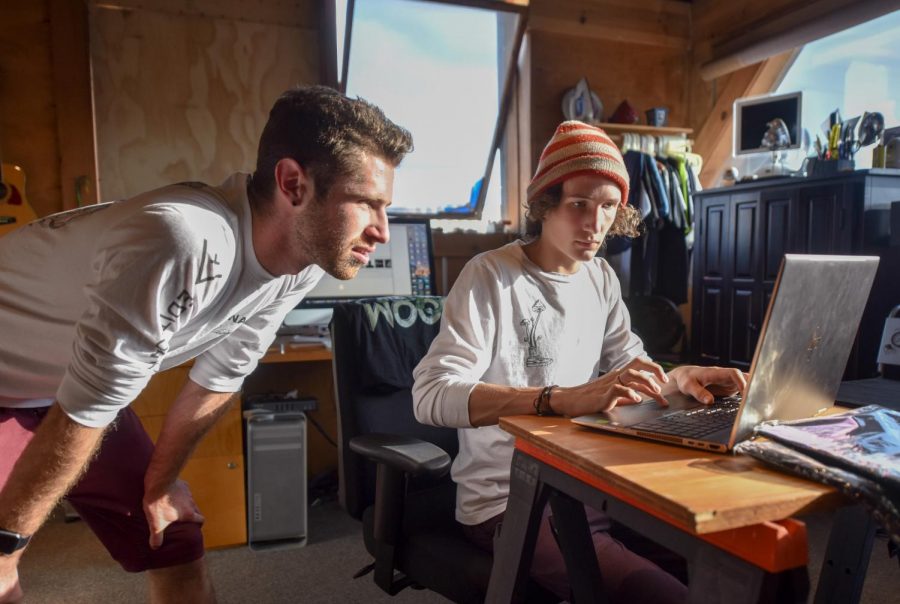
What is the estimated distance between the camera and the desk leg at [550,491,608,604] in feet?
3.08

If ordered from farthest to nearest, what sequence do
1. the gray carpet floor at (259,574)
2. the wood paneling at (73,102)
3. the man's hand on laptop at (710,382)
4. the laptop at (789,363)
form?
1. the wood paneling at (73,102)
2. the gray carpet floor at (259,574)
3. the man's hand on laptop at (710,382)
4. the laptop at (789,363)

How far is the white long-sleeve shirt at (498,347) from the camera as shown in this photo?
117 cm

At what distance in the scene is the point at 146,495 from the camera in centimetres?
135

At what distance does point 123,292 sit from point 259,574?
1.50m

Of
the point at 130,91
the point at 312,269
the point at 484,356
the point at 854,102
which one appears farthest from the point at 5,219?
the point at 854,102

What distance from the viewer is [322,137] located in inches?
45.2

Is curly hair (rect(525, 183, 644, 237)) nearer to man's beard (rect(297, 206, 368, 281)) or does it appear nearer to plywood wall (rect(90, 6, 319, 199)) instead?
man's beard (rect(297, 206, 368, 281))

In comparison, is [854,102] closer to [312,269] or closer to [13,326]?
[312,269]

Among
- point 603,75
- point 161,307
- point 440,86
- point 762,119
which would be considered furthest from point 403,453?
point 603,75

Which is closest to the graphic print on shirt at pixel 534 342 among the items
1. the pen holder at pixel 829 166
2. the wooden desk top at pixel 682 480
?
the wooden desk top at pixel 682 480

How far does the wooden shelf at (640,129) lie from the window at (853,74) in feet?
2.14

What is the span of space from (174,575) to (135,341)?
0.69m

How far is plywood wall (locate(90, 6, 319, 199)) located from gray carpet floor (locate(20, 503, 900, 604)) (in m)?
1.49

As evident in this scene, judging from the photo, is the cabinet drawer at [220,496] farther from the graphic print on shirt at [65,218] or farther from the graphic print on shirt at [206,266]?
the graphic print on shirt at [206,266]
